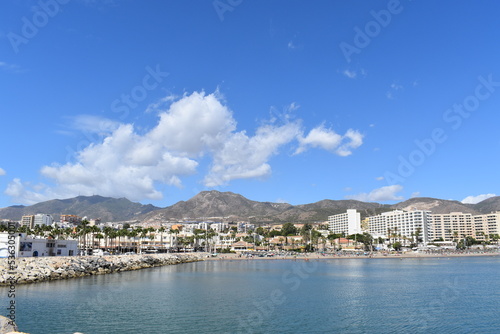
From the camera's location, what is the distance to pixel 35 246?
6288 cm

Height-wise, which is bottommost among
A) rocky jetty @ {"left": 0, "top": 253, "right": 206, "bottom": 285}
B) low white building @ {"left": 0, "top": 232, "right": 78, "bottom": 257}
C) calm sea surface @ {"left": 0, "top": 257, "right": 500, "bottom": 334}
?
calm sea surface @ {"left": 0, "top": 257, "right": 500, "bottom": 334}

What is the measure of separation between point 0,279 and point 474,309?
50.1 metres

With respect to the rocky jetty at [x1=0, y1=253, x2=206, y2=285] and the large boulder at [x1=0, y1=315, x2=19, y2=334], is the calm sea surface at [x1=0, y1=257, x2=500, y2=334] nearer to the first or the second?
the rocky jetty at [x1=0, y1=253, x2=206, y2=285]

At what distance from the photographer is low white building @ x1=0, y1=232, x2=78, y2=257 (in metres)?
58.2

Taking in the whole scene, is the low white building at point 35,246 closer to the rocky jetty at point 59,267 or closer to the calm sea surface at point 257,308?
the rocky jetty at point 59,267

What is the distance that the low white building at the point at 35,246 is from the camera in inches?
2293

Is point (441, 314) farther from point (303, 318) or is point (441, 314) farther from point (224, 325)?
point (224, 325)

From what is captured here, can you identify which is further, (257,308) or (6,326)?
(257,308)
